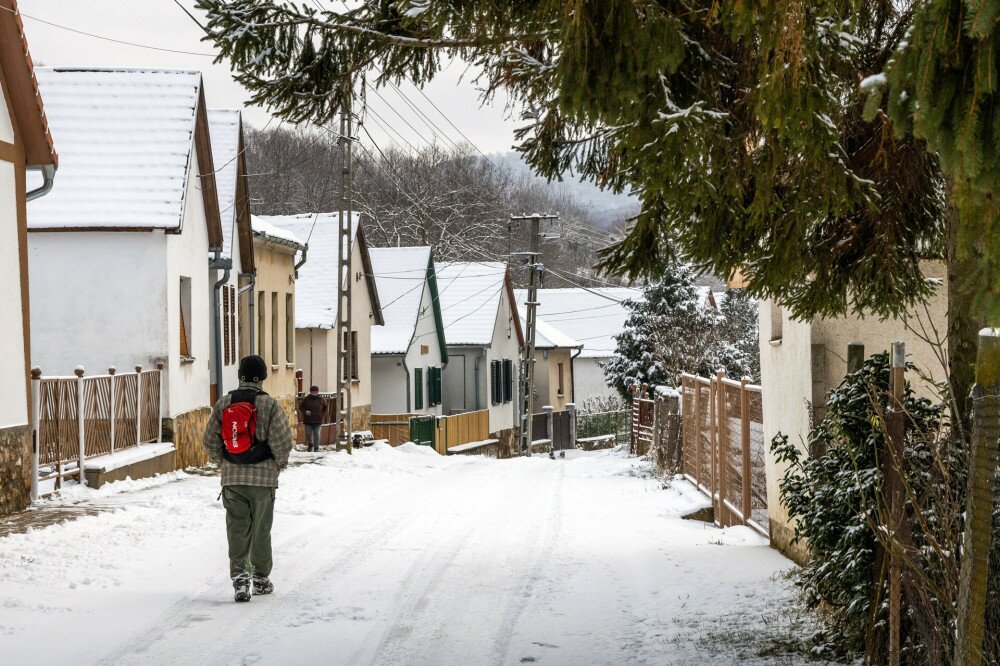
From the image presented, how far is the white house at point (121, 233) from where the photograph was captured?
1964cm

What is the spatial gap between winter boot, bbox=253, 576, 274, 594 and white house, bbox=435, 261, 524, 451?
37.8 meters

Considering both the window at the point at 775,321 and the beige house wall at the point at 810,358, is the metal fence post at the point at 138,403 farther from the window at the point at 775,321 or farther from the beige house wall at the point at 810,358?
the window at the point at 775,321

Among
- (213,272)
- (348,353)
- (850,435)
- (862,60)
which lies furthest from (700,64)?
(348,353)

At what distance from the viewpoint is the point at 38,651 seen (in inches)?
283

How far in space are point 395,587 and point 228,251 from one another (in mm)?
16698

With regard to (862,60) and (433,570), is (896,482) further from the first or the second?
(433,570)

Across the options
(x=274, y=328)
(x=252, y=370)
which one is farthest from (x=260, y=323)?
(x=252, y=370)

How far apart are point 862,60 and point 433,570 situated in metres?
5.67

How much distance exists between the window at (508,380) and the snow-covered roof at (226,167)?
26.1 metres

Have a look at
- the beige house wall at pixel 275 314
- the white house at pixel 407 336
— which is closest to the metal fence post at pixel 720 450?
the beige house wall at pixel 275 314

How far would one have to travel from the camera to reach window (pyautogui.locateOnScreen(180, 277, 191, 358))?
865 inches

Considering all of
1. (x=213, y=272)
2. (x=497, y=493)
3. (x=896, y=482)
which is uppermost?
(x=213, y=272)

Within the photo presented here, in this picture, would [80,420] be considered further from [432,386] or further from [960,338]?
[432,386]

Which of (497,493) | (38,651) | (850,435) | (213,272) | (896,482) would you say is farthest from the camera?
(213,272)
